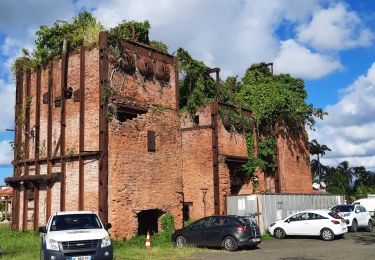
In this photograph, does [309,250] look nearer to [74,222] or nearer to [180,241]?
[180,241]

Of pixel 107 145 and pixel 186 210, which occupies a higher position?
pixel 107 145

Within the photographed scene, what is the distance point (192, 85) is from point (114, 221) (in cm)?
1262

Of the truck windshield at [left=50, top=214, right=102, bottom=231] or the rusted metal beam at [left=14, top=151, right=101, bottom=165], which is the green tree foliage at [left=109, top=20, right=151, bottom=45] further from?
the truck windshield at [left=50, top=214, right=102, bottom=231]

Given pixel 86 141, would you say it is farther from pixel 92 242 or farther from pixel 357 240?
pixel 357 240

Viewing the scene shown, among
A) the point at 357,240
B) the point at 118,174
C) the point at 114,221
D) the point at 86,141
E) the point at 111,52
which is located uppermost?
the point at 111,52

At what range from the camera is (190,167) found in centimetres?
2623

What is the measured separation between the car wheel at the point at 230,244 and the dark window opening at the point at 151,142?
5885 millimetres

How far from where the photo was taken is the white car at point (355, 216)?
2477 cm

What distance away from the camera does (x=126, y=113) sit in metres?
21.0

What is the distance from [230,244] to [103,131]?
24.0 feet

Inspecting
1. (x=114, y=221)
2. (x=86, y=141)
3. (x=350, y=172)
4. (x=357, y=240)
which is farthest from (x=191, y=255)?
(x=350, y=172)

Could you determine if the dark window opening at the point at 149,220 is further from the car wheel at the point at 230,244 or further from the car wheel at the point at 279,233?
the car wheel at the point at 279,233

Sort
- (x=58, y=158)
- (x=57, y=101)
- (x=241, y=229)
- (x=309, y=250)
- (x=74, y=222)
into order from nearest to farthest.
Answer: (x=74, y=222)
(x=309, y=250)
(x=241, y=229)
(x=58, y=158)
(x=57, y=101)

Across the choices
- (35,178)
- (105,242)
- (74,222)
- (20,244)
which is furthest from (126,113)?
(105,242)
